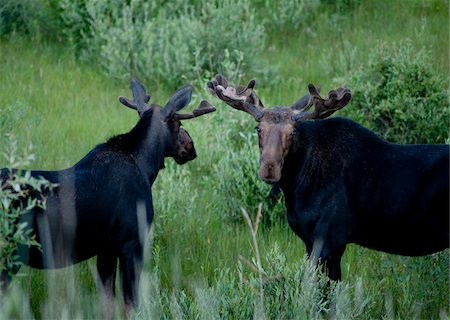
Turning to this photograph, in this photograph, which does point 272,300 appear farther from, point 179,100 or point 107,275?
point 179,100

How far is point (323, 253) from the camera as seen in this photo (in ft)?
24.6

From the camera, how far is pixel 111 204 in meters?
7.34

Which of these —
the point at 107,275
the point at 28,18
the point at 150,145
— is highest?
the point at 28,18

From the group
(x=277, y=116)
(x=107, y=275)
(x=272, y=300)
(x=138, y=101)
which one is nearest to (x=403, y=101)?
(x=277, y=116)

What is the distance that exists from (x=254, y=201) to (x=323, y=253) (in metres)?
2.69

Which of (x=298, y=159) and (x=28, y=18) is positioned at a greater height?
(x=28, y=18)

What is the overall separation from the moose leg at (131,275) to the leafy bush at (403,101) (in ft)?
15.2

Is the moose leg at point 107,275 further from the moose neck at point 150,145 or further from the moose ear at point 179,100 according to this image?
the moose ear at point 179,100

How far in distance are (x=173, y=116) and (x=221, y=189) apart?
Answer: 221 cm

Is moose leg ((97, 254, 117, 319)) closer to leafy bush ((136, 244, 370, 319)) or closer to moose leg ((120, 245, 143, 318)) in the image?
moose leg ((120, 245, 143, 318))

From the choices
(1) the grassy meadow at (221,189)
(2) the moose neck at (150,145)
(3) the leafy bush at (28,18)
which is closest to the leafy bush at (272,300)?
(1) the grassy meadow at (221,189)

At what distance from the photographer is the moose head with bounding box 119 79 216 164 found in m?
8.00

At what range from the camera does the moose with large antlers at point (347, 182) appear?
24.2 feet

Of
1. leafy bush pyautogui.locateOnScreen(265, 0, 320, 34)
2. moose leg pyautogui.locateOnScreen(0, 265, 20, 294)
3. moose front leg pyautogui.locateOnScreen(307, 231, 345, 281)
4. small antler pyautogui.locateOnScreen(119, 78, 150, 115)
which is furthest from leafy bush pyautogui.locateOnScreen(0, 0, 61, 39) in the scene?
moose front leg pyautogui.locateOnScreen(307, 231, 345, 281)
